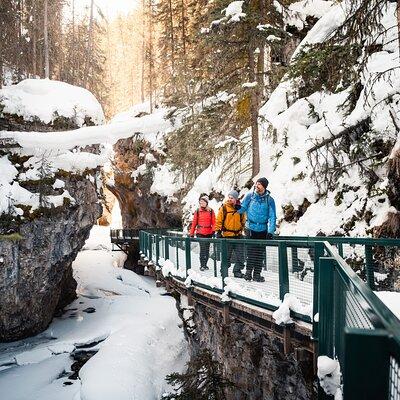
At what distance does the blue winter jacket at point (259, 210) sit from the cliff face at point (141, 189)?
24535mm

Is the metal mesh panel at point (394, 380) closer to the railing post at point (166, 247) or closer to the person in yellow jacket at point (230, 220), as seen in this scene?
Answer: the person in yellow jacket at point (230, 220)

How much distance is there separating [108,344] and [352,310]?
698 inches

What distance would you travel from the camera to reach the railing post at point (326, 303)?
3.71m

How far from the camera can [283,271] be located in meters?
6.02

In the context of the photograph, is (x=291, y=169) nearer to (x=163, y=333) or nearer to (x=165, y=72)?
(x=163, y=333)

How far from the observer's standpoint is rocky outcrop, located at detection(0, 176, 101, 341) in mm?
18306

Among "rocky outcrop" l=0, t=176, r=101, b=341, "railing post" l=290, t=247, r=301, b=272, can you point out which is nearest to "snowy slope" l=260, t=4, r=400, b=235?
"railing post" l=290, t=247, r=301, b=272

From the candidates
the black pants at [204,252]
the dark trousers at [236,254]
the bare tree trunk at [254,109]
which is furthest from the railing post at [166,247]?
the dark trousers at [236,254]

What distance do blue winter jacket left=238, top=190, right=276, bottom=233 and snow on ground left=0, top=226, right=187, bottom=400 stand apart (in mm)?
9258

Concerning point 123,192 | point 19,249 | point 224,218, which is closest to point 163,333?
point 19,249

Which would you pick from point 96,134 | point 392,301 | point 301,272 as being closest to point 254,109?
point 96,134

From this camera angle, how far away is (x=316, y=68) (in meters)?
10.1

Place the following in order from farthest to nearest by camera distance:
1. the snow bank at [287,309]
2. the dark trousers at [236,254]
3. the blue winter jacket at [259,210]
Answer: the blue winter jacket at [259,210] → the dark trousers at [236,254] → the snow bank at [287,309]

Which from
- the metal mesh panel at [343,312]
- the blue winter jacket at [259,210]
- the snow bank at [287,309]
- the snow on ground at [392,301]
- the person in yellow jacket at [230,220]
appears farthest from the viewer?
the person in yellow jacket at [230,220]
